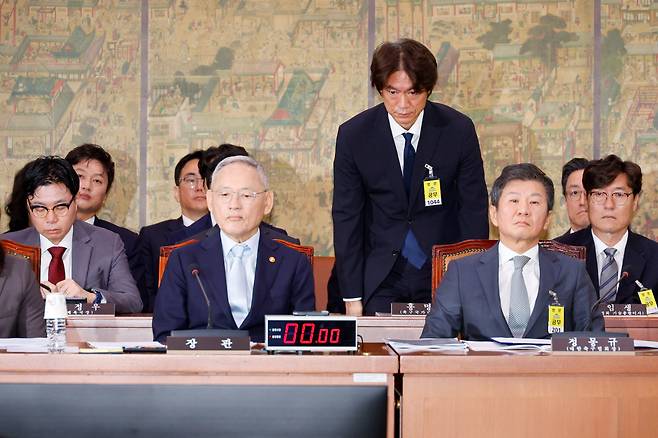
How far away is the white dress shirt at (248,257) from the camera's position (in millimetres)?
3170

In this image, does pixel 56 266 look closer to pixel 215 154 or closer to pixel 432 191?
pixel 215 154

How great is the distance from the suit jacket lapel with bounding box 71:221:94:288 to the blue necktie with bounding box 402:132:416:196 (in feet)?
4.29

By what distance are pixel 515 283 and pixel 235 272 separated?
87 centimetres

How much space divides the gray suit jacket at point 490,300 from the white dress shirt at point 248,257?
57 centimetres

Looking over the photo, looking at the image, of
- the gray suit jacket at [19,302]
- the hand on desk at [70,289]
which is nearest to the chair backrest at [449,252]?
the hand on desk at [70,289]

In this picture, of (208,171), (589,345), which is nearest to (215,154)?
(208,171)

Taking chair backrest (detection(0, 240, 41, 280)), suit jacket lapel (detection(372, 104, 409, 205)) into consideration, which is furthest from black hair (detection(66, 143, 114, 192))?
suit jacket lapel (detection(372, 104, 409, 205))

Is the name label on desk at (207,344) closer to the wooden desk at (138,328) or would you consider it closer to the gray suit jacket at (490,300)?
the gray suit jacket at (490,300)

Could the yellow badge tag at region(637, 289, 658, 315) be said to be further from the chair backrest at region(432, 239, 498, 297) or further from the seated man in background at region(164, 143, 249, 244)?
the seated man in background at region(164, 143, 249, 244)

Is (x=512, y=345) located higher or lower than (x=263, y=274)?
lower

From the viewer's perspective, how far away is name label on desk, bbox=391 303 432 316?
12.0ft

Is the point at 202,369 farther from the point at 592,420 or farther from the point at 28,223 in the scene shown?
the point at 28,223

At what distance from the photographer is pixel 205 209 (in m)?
5.03

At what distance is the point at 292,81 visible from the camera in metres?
5.70
